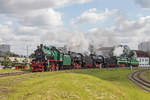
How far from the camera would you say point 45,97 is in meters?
12.9

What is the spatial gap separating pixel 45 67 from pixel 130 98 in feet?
90.6

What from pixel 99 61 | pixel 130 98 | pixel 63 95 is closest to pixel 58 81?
pixel 63 95

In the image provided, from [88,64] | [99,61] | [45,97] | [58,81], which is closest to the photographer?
[45,97]

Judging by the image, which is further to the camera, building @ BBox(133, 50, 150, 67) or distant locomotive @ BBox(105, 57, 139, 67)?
building @ BBox(133, 50, 150, 67)

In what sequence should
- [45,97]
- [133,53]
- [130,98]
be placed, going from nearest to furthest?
1. [45,97]
2. [130,98]
3. [133,53]

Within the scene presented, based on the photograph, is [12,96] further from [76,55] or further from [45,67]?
[76,55]

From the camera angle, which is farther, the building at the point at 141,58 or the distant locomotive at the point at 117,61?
the building at the point at 141,58

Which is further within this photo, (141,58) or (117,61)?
(141,58)

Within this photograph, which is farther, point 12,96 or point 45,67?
point 45,67

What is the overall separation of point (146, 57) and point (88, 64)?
96.7 meters

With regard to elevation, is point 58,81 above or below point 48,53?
below

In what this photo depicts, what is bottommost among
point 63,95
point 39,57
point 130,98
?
point 130,98

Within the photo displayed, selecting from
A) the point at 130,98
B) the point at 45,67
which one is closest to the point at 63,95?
the point at 130,98

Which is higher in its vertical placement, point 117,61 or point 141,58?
point 141,58
